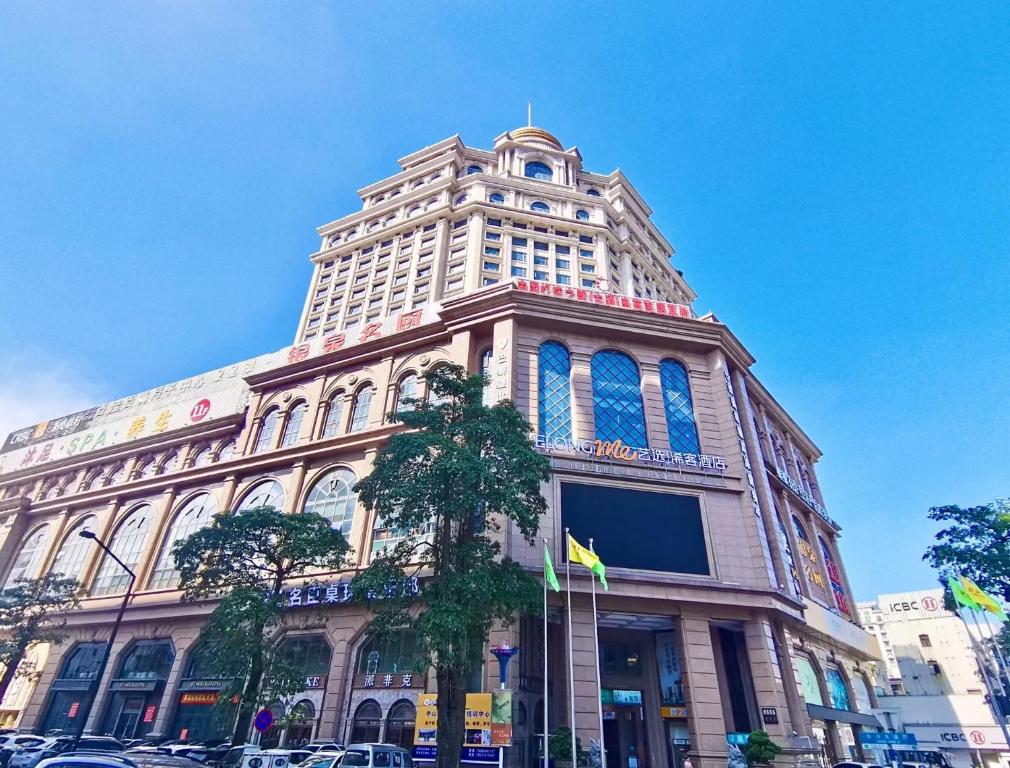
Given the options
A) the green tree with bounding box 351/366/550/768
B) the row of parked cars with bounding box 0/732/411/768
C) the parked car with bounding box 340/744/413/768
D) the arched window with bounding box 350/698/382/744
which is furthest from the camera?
the arched window with bounding box 350/698/382/744

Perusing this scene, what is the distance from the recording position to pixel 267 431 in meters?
35.3

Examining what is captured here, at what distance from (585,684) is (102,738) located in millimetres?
18540

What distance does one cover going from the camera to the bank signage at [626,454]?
A: 25.0 metres

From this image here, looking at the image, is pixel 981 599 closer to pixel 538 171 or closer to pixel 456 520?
pixel 456 520

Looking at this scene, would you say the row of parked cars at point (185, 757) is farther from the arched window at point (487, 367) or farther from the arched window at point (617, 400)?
the arched window at point (617, 400)

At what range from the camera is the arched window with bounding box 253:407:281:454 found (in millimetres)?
34500

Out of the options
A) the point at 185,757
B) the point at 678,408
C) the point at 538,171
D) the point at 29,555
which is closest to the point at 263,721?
the point at 185,757

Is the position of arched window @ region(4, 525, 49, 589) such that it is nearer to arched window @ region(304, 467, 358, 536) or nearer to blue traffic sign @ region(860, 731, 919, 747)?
arched window @ region(304, 467, 358, 536)

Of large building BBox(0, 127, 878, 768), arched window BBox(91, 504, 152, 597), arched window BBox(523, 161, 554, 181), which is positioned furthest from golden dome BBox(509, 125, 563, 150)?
arched window BBox(91, 504, 152, 597)

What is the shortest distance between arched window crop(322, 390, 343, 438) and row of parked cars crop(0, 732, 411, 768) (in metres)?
15.3

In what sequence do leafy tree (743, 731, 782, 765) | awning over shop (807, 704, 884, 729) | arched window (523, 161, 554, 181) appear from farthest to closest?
arched window (523, 161, 554, 181), awning over shop (807, 704, 884, 729), leafy tree (743, 731, 782, 765)

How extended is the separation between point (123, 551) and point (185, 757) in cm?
2217

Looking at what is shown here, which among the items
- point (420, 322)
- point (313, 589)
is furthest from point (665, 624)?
point (420, 322)

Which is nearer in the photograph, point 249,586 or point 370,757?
point 370,757
